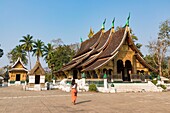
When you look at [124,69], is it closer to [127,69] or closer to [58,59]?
[127,69]

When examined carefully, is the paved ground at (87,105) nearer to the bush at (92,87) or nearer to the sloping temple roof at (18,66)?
the bush at (92,87)

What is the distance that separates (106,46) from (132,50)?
137 inches

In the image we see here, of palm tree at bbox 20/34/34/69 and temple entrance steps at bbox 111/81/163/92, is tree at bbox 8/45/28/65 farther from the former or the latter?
temple entrance steps at bbox 111/81/163/92

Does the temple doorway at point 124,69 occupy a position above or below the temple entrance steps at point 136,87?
above

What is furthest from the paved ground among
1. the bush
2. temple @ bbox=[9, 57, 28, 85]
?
temple @ bbox=[9, 57, 28, 85]

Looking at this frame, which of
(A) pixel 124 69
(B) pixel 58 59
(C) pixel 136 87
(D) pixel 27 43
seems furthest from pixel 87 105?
(D) pixel 27 43

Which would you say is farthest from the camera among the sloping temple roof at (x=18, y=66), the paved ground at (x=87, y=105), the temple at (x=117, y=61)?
the sloping temple roof at (x=18, y=66)

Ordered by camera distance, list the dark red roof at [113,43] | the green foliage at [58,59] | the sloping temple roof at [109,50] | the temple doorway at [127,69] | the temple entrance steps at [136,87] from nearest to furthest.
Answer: the temple entrance steps at [136,87] < the sloping temple roof at [109,50] < the dark red roof at [113,43] < the temple doorway at [127,69] < the green foliage at [58,59]

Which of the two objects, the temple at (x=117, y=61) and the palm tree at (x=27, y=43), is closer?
the temple at (x=117, y=61)

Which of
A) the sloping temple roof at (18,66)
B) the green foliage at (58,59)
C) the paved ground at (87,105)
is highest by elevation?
the green foliage at (58,59)

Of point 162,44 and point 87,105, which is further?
point 162,44

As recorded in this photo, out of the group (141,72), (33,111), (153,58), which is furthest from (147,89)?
(153,58)

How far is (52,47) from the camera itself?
49.5 meters

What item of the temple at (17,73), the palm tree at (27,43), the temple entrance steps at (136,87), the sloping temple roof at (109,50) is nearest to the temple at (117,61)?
the sloping temple roof at (109,50)
